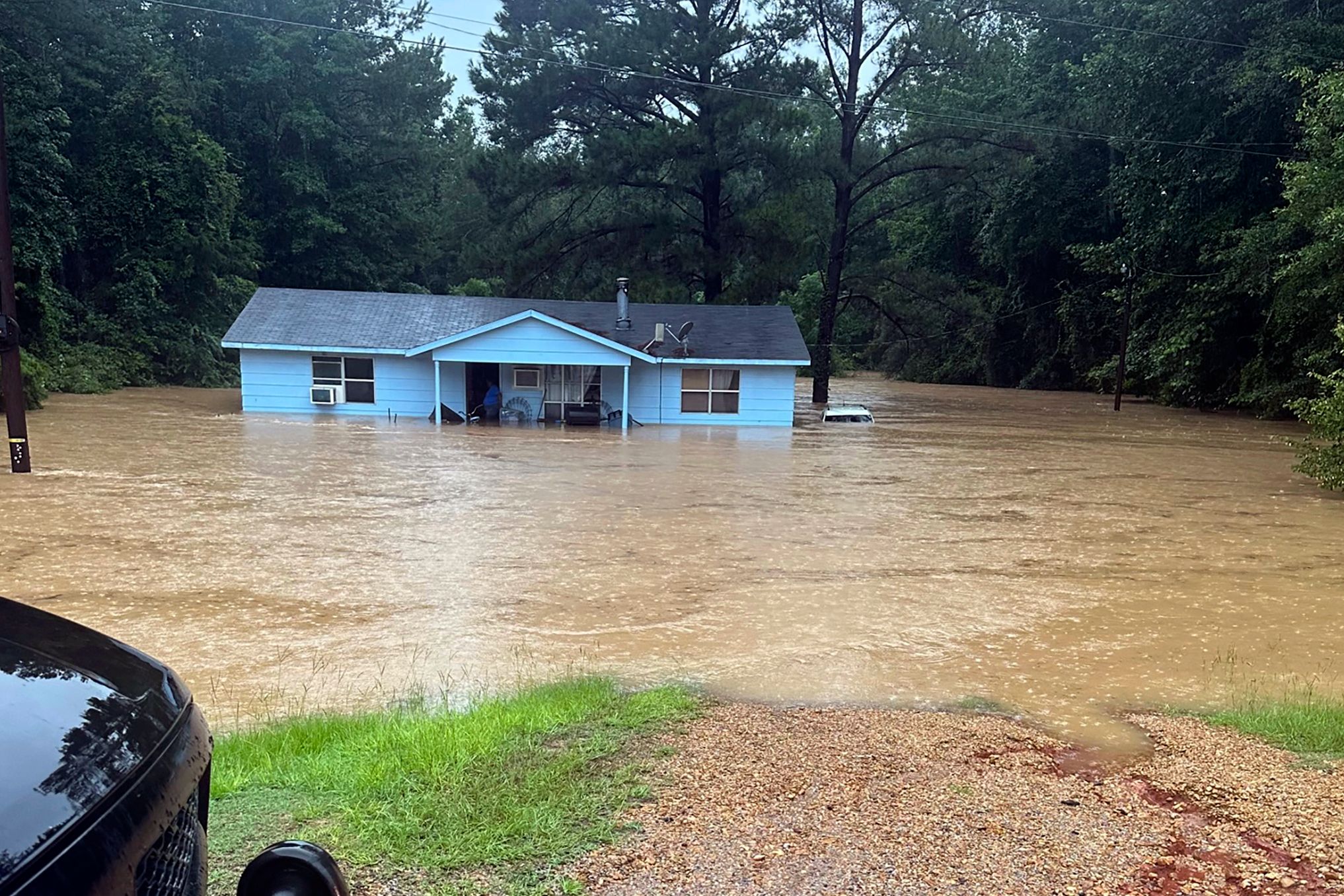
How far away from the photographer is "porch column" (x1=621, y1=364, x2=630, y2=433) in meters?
25.4

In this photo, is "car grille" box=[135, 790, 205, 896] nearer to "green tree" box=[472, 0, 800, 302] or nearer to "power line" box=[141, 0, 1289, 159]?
"power line" box=[141, 0, 1289, 159]

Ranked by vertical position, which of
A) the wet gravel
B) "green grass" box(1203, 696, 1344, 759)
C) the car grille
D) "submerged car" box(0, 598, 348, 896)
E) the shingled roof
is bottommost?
"green grass" box(1203, 696, 1344, 759)

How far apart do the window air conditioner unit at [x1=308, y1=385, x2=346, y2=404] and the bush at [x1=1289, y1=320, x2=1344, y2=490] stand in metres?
22.1

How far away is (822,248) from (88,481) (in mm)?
30920

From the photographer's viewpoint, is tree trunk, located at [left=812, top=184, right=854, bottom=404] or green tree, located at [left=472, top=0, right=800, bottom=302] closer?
→ green tree, located at [left=472, top=0, right=800, bottom=302]

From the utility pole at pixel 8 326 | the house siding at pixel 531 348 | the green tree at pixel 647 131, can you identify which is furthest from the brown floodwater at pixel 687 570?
the green tree at pixel 647 131

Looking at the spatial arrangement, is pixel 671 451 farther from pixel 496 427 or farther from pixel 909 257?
pixel 909 257

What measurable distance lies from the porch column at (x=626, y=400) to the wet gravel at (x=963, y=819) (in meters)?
20.6

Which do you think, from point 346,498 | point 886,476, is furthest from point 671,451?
point 346,498

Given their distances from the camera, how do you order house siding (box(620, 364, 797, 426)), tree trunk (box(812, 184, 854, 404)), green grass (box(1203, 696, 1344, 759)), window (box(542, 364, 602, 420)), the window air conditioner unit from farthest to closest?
tree trunk (box(812, 184, 854, 404)) < house siding (box(620, 364, 797, 426)) < window (box(542, 364, 602, 420)) < the window air conditioner unit < green grass (box(1203, 696, 1344, 759))

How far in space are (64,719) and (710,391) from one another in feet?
84.4

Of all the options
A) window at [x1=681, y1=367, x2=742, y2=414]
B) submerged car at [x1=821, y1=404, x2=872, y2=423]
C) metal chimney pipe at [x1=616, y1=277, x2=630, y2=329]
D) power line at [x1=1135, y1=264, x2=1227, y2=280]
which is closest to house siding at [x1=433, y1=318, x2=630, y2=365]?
window at [x1=681, y1=367, x2=742, y2=414]

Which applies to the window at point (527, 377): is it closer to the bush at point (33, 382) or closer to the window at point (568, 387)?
the window at point (568, 387)

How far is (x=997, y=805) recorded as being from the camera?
3.62 meters
